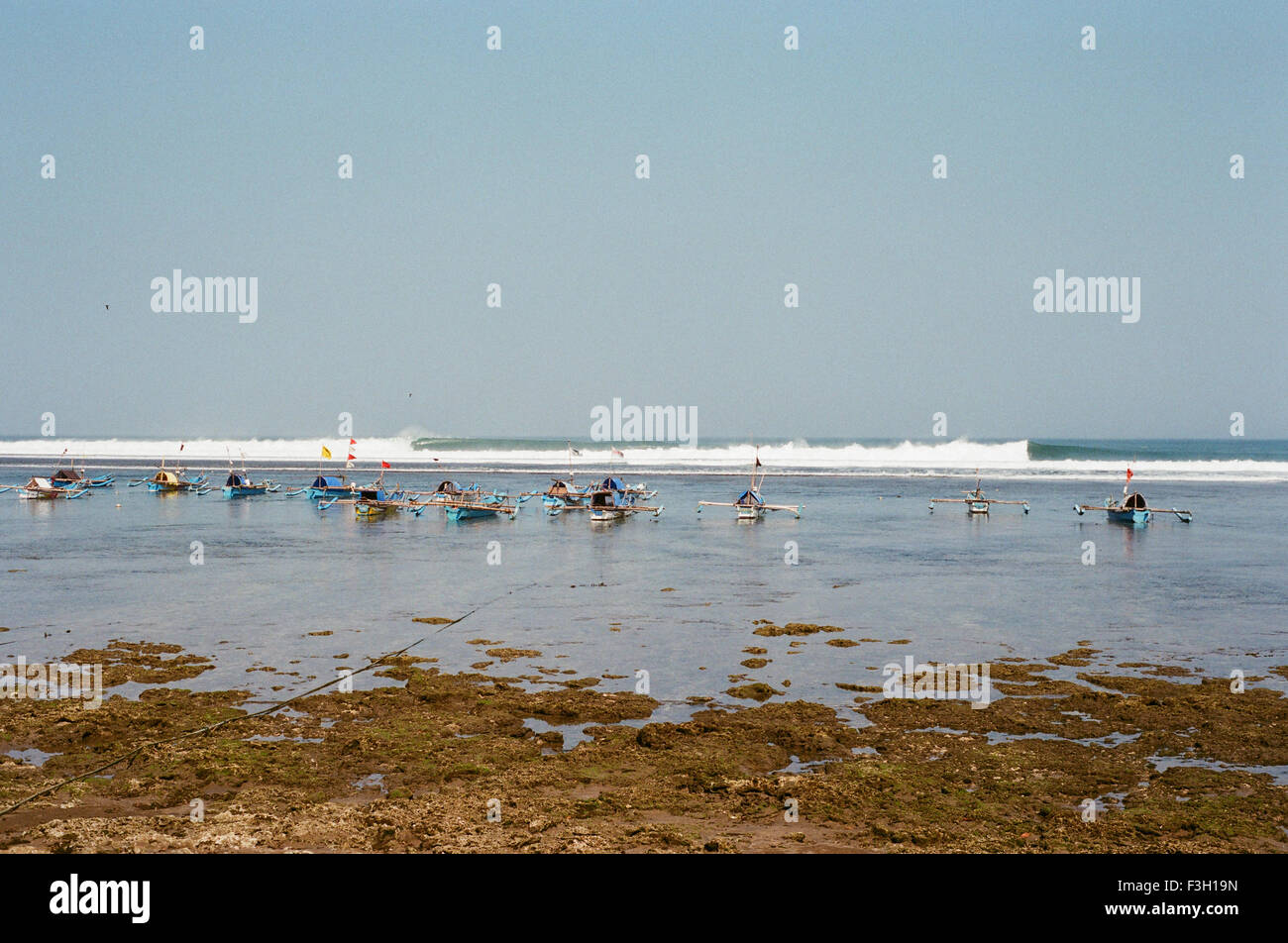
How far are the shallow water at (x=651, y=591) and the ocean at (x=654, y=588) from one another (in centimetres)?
10

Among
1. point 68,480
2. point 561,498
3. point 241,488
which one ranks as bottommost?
point 561,498

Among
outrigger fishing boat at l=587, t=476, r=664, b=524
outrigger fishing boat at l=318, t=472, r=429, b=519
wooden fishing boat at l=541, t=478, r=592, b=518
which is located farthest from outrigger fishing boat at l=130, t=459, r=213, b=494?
outrigger fishing boat at l=587, t=476, r=664, b=524

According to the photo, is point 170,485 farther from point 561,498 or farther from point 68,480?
point 561,498

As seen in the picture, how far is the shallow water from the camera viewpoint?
55.2ft

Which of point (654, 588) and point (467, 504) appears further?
point (467, 504)

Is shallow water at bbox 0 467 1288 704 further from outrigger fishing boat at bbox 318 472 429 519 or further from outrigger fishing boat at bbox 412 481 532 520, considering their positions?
outrigger fishing boat at bbox 318 472 429 519

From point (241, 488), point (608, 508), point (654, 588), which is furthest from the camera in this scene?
point (241, 488)

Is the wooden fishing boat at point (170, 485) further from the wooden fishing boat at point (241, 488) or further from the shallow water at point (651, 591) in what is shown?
the shallow water at point (651, 591)

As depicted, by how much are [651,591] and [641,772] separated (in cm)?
1356

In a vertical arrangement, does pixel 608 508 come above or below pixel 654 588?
above

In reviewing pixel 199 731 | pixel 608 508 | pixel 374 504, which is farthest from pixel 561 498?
pixel 199 731

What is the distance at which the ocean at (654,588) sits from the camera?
16.7 metres

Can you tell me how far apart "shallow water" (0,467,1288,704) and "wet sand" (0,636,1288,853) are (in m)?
1.64

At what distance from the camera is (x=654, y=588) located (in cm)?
2456
